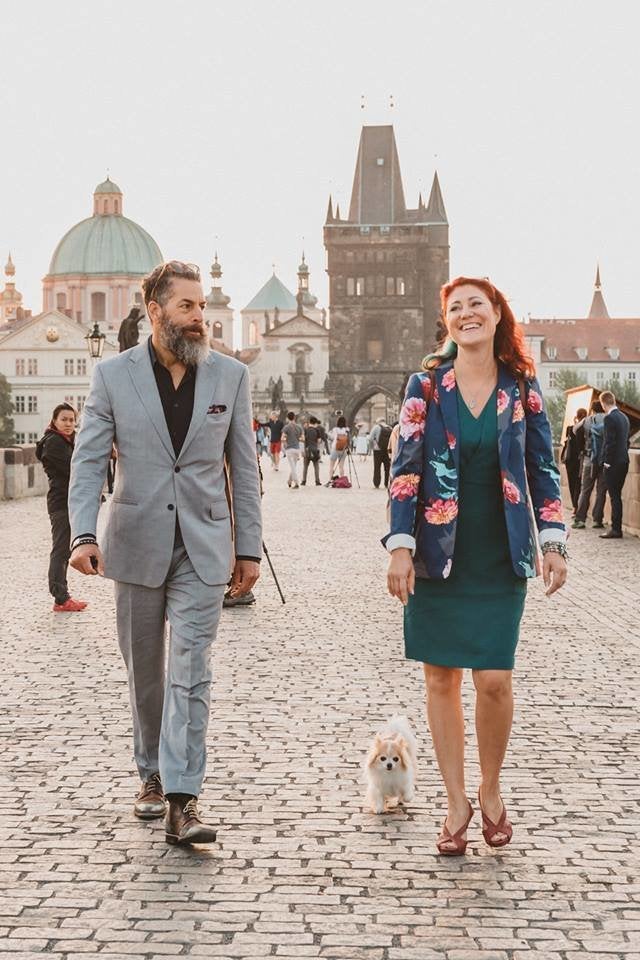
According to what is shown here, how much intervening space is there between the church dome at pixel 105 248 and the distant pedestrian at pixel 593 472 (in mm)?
106300

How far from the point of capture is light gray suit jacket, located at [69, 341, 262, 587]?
499 centimetres

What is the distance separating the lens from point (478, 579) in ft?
15.6

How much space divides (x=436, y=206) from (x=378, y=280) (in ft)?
26.4

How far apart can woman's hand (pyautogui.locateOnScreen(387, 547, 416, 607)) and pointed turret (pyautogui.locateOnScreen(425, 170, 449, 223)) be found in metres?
109

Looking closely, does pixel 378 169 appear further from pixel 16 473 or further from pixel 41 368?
pixel 16 473

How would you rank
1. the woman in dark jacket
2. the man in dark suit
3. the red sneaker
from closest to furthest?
1. the woman in dark jacket
2. the red sneaker
3. the man in dark suit

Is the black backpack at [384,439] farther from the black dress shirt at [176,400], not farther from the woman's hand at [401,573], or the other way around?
the woman's hand at [401,573]

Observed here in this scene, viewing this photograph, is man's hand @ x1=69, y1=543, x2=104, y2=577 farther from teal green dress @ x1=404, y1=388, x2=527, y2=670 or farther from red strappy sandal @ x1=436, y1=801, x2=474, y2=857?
red strappy sandal @ x1=436, y1=801, x2=474, y2=857


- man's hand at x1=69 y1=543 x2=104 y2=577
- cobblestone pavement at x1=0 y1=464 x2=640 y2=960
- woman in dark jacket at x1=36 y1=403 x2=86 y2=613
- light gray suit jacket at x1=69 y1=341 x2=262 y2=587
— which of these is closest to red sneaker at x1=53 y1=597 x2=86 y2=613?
woman in dark jacket at x1=36 y1=403 x2=86 y2=613

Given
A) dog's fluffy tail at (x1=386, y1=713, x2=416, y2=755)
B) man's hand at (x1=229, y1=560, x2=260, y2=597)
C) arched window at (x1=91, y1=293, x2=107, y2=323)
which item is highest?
arched window at (x1=91, y1=293, x2=107, y2=323)

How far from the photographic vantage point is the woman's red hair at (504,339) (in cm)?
488

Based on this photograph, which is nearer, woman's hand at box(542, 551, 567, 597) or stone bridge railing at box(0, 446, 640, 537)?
woman's hand at box(542, 551, 567, 597)

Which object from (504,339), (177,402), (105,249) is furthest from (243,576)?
(105,249)

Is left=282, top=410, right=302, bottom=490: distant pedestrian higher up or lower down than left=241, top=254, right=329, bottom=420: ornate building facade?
lower down
